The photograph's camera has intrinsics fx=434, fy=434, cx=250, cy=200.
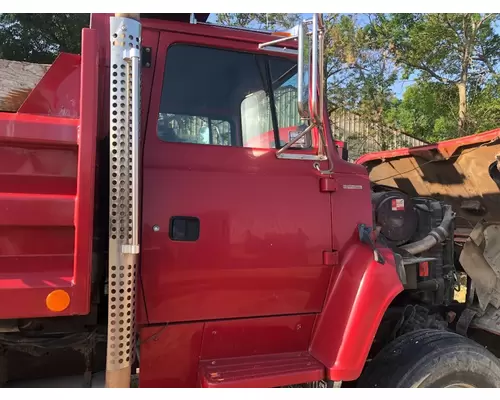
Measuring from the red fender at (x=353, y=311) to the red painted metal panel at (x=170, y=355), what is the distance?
2.31ft

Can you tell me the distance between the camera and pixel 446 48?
52.7 feet

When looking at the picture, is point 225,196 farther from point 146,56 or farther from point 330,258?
point 146,56

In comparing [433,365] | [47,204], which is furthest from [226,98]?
[433,365]

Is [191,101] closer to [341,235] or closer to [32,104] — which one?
[32,104]

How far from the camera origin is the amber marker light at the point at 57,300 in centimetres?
185

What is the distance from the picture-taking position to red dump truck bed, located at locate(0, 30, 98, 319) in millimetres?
1846

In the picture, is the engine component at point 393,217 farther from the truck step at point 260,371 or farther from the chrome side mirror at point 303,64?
the chrome side mirror at point 303,64

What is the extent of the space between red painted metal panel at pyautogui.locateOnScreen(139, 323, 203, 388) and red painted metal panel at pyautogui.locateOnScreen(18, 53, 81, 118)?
1156mm

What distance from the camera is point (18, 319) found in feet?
6.60

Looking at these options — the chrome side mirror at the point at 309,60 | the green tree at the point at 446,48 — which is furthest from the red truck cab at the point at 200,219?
the green tree at the point at 446,48

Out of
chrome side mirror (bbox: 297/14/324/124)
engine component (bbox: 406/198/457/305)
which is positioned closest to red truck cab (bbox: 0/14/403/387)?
chrome side mirror (bbox: 297/14/324/124)

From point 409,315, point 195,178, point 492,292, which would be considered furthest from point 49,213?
point 492,292

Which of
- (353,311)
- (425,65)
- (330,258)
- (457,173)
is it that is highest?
(425,65)

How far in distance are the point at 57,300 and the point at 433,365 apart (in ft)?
6.73
